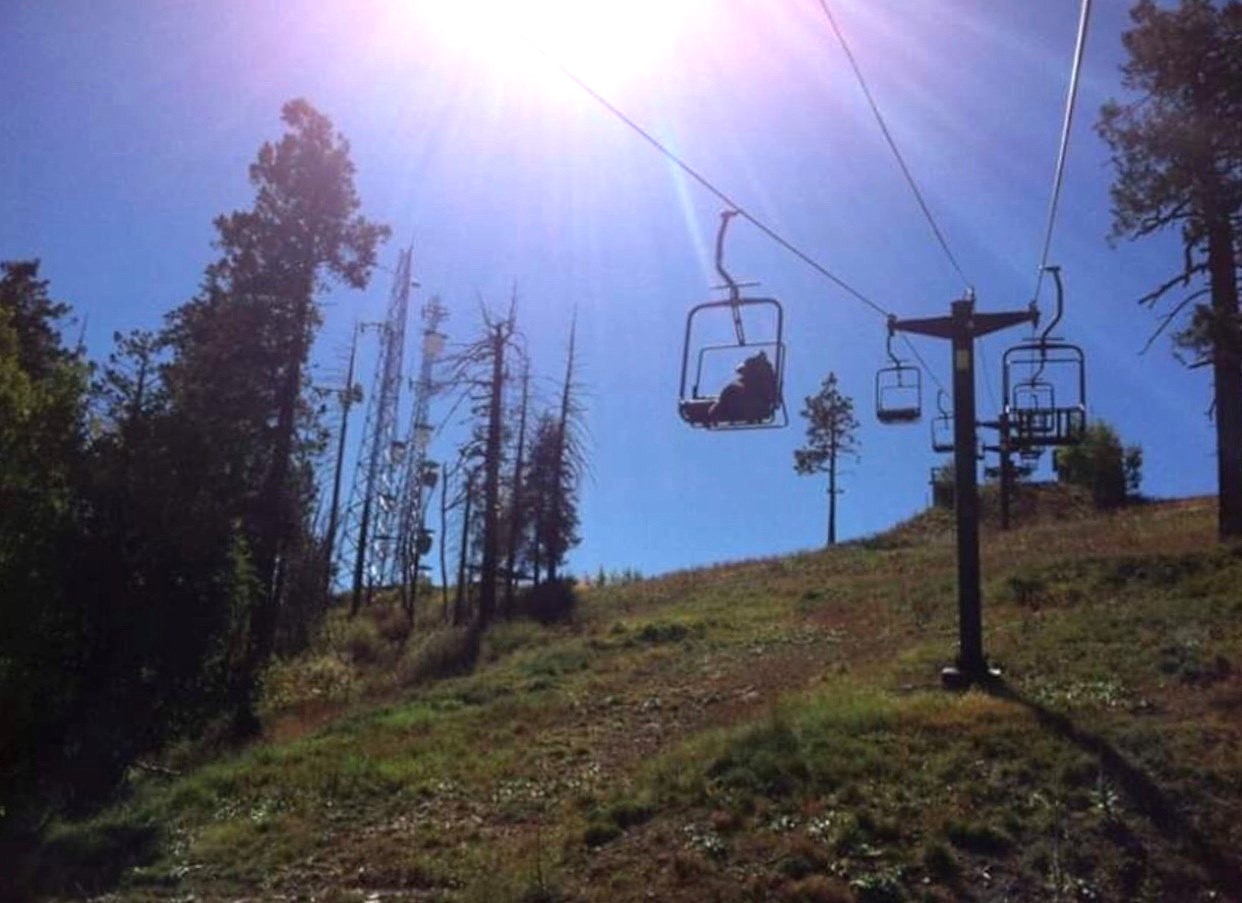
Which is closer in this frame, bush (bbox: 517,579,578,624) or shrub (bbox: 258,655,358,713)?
shrub (bbox: 258,655,358,713)

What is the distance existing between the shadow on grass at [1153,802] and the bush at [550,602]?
24.6 meters

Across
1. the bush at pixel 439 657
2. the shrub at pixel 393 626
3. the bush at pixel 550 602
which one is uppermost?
the bush at pixel 550 602

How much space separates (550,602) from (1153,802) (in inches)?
1216

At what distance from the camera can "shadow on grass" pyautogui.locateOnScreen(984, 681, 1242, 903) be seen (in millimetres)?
11406

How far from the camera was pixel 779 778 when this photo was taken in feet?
47.1

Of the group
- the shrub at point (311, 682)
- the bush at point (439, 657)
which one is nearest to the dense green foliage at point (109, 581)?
the shrub at point (311, 682)

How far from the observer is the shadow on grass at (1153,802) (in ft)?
37.4

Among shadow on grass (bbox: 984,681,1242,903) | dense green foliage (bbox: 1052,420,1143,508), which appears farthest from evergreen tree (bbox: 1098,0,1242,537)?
dense green foliage (bbox: 1052,420,1143,508)

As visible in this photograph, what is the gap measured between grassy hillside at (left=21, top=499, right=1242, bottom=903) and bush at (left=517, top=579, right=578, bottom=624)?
12.2 m

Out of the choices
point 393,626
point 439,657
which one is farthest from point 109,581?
point 393,626

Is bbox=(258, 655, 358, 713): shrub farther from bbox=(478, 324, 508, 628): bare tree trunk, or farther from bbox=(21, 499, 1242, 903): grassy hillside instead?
bbox=(478, 324, 508, 628): bare tree trunk

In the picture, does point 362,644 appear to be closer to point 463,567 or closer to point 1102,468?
point 463,567

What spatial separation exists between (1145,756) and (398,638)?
29.9 meters

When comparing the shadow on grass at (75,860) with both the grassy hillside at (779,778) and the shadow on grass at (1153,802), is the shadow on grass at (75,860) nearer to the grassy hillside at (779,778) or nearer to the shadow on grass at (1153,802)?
the grassy hillside at (779,778)
